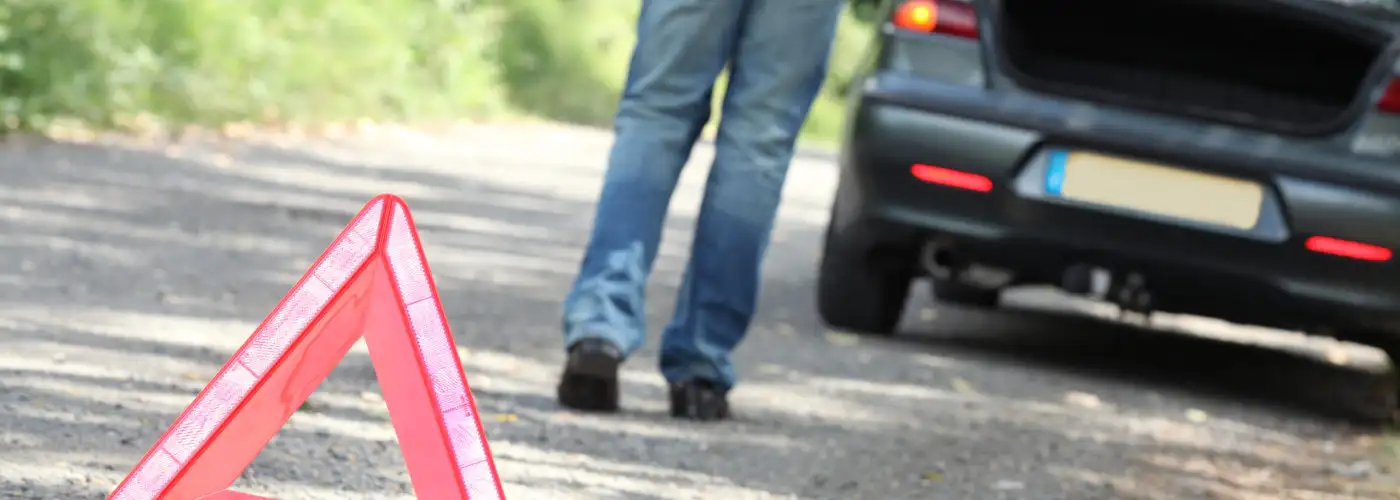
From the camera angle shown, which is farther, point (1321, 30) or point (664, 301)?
point (664, 301)

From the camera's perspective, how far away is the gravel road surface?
12.7ft

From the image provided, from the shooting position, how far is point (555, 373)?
16.4ft

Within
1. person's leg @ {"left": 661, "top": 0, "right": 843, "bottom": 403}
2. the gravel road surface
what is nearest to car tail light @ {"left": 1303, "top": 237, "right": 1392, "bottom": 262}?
the gravel road surface

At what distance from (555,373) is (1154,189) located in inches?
63.4

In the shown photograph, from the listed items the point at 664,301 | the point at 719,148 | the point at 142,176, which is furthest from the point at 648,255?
the point at 142,176

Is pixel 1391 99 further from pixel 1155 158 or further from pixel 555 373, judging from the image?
pixel 555 373

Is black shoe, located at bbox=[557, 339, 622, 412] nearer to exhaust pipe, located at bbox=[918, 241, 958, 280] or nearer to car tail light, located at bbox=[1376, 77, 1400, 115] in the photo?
exhaust pipe, located at bbox=[918, 241, 958, 280]

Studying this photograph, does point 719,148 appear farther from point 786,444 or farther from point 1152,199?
point 1152,199

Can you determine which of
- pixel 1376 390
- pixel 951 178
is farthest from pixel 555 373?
pixel 1376 390

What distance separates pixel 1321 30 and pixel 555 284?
2.55m

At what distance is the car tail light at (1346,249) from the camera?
17.9ft

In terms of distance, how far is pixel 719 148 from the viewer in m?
4.50

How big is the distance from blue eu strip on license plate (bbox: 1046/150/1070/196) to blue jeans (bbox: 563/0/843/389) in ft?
4.12

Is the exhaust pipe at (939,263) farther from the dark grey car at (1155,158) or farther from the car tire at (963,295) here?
the car tire at (963,295)
